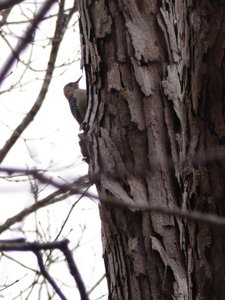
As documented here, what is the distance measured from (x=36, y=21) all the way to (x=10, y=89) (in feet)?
17.5

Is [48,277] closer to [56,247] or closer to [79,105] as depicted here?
[56,247]

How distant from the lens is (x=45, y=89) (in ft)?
21.2

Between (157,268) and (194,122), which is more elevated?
(194,122)

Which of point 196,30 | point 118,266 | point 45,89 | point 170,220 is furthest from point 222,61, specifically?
point 45,89

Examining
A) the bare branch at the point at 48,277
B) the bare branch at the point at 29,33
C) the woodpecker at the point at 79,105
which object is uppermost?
the woodpecker at the point at 79,105

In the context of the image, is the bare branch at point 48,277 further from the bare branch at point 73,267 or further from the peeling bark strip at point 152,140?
the peeling bark strip at point 152,140

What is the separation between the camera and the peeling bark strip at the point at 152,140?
2488 mm

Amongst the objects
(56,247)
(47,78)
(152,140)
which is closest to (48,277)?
(56,247)

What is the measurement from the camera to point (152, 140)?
312 centimetres

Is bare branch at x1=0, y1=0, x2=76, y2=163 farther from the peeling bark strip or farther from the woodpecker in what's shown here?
the peeling bark strip

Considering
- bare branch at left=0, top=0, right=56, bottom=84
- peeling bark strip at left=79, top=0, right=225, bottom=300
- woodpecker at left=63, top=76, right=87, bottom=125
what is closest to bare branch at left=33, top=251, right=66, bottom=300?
bare branch at left=0, top=0, right=56, bottom=84

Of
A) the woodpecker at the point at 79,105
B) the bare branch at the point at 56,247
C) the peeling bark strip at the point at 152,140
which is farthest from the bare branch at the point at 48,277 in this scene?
the woodpecker at the point at 79,105

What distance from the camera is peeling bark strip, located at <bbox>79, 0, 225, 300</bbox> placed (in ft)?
8.16

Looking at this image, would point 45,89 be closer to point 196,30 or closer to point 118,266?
point 118,266
